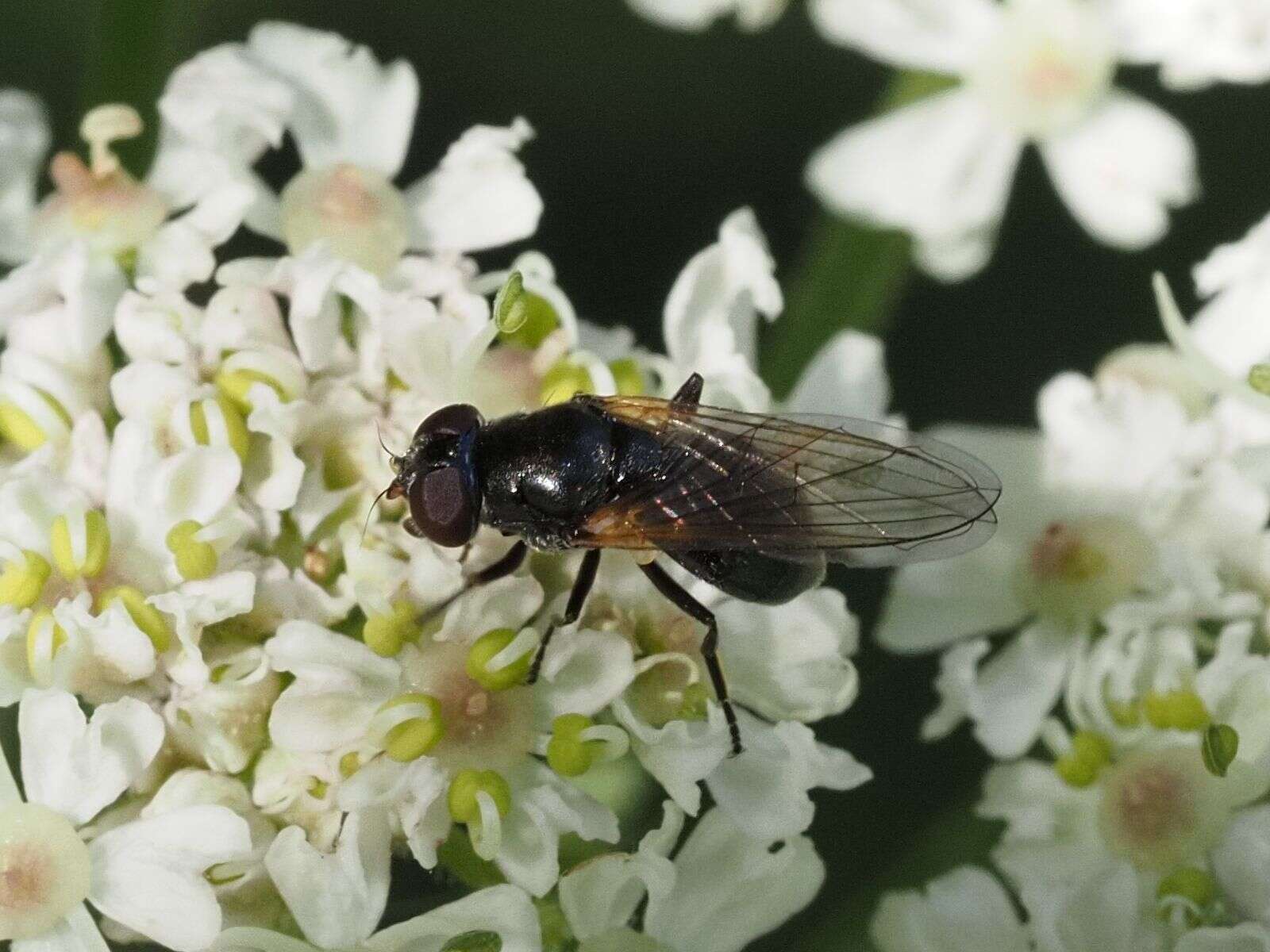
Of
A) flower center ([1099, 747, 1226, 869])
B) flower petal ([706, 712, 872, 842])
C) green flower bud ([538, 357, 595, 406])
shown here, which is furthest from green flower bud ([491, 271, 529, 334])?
flower center ([1099, 747, 1226, 869])

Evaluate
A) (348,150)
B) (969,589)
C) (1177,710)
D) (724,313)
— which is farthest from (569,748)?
(348,150)

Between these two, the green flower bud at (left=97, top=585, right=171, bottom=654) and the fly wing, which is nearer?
the green flower bud at (left=97, top=585, right=171, bottom=654)

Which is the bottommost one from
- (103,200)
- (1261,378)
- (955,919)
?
(955,919)

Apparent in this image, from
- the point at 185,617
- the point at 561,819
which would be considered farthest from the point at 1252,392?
the point at 185,617

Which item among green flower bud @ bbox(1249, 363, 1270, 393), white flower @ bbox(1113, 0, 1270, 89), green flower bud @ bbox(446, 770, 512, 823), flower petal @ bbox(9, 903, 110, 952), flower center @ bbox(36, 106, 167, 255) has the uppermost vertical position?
white flower @ bbox(1113, 0, 1270, 89)

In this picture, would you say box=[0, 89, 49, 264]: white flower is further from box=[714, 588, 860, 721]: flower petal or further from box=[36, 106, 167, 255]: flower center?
box=[714, 588, 860, 721]: flower petal

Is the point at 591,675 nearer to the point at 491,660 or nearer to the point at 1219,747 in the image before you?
the point at 491,660

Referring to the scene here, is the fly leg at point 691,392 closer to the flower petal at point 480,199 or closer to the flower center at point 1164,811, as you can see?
the flower petal at point 480,199

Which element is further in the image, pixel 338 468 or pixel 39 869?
pixel 338 468
